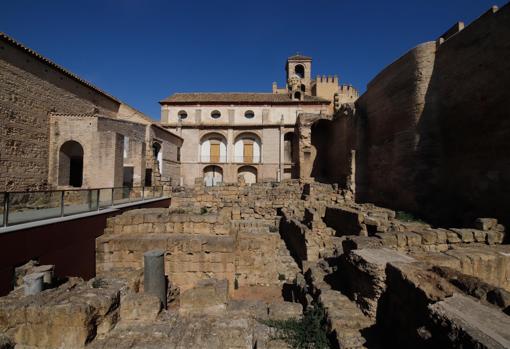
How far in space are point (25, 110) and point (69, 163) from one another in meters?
3.95

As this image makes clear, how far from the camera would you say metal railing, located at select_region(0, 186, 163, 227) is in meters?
5.52

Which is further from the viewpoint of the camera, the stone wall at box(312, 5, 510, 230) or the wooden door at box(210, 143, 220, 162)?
the wooden door at box(210, 143, 220, 162)

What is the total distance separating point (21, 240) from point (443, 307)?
7.54 m

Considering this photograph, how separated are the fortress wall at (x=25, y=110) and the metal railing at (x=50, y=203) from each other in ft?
26.6

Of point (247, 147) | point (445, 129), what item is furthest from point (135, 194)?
point (247, 147)

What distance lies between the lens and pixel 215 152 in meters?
29.5

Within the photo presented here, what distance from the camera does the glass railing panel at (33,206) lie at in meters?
5.62

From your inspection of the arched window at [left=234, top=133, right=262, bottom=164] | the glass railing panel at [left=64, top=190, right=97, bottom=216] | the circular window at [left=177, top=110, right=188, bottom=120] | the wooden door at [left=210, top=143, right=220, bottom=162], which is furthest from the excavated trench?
the circular window at [left=177, top=110, right=188, bottom=120]

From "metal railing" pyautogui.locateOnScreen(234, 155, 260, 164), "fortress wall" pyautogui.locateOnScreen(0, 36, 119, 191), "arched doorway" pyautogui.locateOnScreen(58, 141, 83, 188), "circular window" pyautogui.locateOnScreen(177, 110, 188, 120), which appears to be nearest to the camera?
"fortress wall" pyautogui.locateOnScreen(0, 36, 119, 191)

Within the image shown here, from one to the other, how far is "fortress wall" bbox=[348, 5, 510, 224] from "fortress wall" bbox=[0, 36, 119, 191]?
72.4 feet

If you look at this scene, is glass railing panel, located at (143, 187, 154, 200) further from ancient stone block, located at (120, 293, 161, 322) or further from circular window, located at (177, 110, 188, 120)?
circular window, located at (177, 110, 188, 120)

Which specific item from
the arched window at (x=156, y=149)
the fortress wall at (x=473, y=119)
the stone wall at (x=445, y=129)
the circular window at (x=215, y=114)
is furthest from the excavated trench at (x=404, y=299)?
the circular window at (x=215, y=114)

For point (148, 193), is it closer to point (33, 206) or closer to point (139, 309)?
point (33, 206)

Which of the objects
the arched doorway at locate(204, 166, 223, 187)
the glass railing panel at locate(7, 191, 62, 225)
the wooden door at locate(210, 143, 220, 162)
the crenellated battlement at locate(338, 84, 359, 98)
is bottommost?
the glass railing panel at locate(7, 191, 62, 225)
